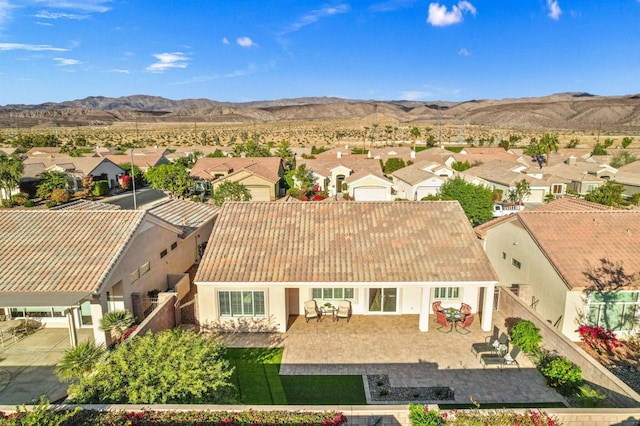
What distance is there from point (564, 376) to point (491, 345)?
11.2 ft

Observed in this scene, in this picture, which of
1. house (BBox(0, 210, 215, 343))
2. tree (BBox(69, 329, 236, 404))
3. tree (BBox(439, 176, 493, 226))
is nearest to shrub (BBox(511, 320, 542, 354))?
tree (BBox(69, 329, 236, 404))

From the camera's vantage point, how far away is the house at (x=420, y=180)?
49.3 m

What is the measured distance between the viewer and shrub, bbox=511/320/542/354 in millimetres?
15617

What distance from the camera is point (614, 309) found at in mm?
18125

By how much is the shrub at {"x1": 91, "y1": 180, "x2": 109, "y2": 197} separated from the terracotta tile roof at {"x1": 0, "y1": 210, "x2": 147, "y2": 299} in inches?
1553

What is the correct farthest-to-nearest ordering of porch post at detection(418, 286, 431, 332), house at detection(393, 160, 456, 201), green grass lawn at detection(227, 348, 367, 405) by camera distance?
house at detection(393, 160, 456, 201), porch post at detection(418, 286, 431, 332), green grass lawn at detection(227, 348, 367, 405)

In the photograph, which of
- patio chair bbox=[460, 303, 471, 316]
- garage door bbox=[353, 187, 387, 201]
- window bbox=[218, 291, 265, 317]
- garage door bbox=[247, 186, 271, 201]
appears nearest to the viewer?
window bbox=[218, 291, 265, 317]

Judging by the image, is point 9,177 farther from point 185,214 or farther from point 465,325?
point 465,325

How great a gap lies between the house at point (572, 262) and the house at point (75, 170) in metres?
56.0

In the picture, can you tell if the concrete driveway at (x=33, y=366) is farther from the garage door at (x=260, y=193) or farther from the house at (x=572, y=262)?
the garage door at (x=260, y=193)

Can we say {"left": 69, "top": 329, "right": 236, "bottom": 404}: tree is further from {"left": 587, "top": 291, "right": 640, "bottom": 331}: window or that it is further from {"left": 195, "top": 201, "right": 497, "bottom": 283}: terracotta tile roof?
{"left": 587, "top": 291, "right": 640, "bottom": 331}: window

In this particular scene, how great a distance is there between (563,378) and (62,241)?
68.3 ft

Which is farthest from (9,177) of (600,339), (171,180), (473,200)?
(600,339)

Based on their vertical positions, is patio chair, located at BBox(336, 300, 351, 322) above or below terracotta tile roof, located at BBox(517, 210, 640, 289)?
below
